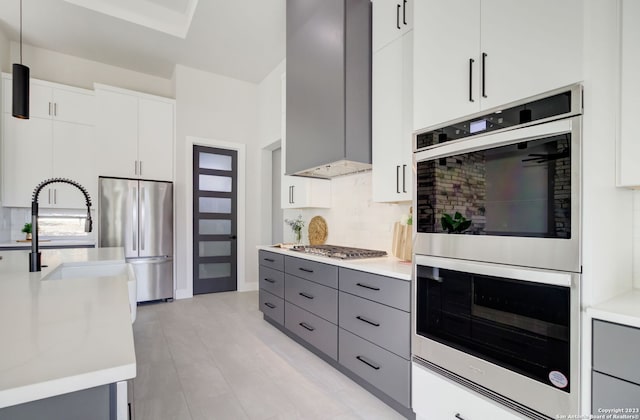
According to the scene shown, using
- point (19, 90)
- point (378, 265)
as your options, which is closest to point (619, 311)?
point (378, 265)

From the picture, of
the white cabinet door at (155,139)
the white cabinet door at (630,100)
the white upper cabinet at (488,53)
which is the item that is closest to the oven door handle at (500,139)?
the white upper cabinet at (488,53)

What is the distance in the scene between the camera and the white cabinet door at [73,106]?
4.12 meters

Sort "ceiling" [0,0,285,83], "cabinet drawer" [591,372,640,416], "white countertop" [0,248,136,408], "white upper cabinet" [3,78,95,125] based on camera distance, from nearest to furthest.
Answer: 1. "white countertop" [0,248,136,408]
2. "cabinet drawer" [591,372,640,416]
3. "ceiling" [0,0,285,83]
4. "white upper cabinet" [3,78,95,125]

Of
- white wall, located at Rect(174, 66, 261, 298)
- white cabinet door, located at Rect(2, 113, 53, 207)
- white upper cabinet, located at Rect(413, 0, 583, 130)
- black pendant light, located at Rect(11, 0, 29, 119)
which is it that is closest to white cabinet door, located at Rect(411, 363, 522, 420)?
white upper cabinet, located at Rect(413, 0, 583, 130)

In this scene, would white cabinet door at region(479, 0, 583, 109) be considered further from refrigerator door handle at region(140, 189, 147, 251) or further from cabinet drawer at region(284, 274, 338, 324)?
refrigerator door handle at region(140, 189, 147, 251)

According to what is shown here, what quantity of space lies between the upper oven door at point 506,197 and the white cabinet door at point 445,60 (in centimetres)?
19

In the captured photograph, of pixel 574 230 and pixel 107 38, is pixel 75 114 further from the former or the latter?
pixel 574 230

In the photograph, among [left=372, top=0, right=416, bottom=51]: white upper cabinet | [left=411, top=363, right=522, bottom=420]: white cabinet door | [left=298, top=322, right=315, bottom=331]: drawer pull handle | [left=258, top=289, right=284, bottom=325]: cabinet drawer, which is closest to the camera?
[left=411, top=363, right=522, bottom=420]: white cabinet door

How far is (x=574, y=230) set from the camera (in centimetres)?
118

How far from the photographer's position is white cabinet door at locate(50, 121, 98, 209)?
4129 mm

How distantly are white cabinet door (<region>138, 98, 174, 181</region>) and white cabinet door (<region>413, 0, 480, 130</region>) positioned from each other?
151 inches

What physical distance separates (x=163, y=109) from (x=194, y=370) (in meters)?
3.60

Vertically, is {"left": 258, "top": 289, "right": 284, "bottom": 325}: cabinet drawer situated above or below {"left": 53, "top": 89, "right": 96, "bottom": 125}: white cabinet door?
below

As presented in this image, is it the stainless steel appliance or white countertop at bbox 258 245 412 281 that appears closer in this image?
the stainless steel appliance
